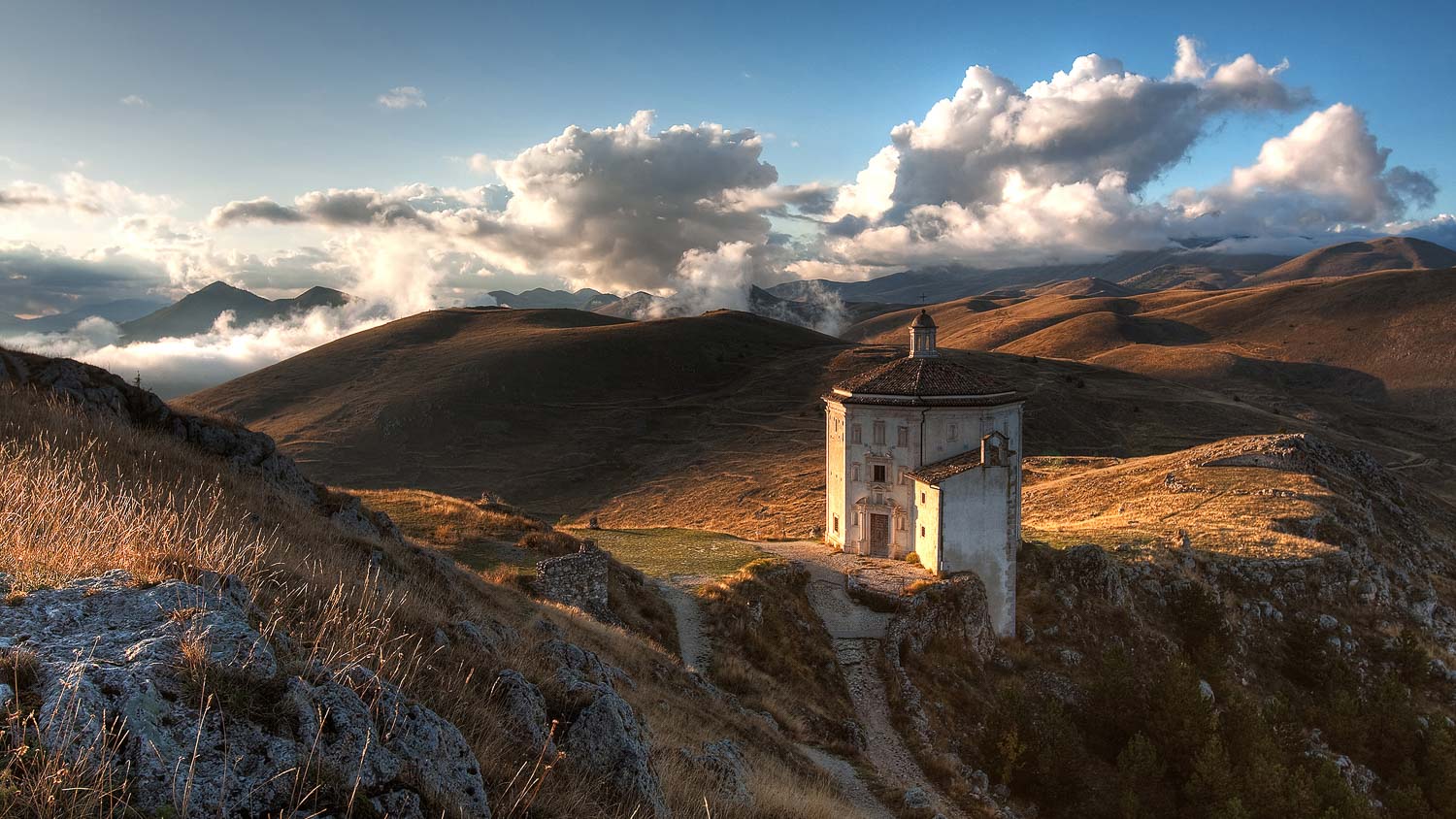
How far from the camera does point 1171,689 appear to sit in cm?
2517

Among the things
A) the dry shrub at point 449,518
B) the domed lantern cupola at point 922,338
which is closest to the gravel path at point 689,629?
the dry shrub at point 449,518

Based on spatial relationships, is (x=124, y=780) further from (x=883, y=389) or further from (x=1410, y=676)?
(x=1410, y=676)

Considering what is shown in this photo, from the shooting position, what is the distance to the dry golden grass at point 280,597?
14.5 ft

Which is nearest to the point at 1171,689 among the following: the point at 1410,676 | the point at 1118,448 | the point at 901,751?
the point at 901,751

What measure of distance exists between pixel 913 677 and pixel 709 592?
7.87 metres

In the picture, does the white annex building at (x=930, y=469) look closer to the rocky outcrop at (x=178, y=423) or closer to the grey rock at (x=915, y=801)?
the grey rock at (x=915, y=801)

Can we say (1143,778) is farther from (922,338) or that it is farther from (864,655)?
(922,338)

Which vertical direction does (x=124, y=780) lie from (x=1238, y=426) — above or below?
above

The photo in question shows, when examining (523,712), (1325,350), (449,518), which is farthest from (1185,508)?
(1325,350)

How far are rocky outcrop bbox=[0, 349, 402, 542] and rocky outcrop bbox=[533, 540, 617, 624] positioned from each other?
14.9 ft

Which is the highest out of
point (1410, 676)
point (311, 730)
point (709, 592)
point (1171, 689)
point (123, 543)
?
point (123, 543)

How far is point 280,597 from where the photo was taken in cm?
684

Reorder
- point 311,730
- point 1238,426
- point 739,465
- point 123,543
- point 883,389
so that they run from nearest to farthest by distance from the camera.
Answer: point 311,730
point 123,543
point 883,389
point 739,465
point 1238,426

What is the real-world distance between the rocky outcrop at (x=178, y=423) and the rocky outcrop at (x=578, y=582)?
4533mm
